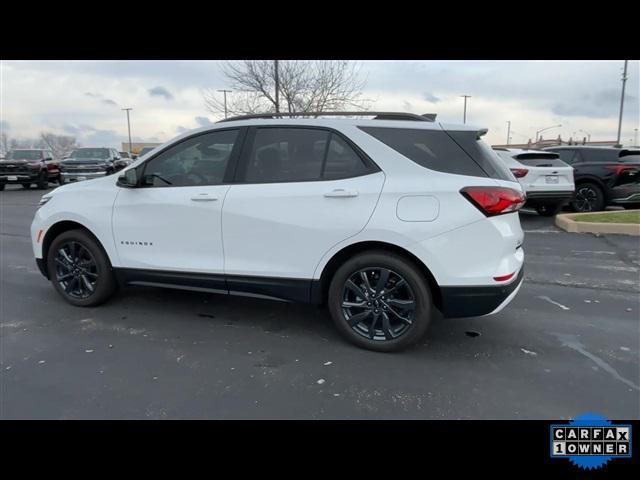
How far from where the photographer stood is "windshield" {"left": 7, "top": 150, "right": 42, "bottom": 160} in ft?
61.3

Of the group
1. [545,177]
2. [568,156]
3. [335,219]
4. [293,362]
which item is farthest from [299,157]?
[568,156]

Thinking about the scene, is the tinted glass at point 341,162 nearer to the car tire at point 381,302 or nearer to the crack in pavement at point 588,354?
the car tire at point 381,302

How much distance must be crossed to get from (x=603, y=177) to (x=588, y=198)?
1.83 ft

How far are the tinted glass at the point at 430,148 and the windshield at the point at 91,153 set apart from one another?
18.2 meters

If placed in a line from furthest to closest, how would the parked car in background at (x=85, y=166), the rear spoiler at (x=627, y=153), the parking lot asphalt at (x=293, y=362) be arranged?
the parked car in background at (x=85, y=166), the rear spoiler at (x=627, y=153), the parking lot asphalt at (x=293, y=362)

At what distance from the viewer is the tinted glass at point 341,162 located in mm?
3298

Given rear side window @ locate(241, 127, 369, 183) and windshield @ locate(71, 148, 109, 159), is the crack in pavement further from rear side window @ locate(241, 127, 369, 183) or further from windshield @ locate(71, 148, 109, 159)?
windshield @ locate(71, 148, 109, 159)

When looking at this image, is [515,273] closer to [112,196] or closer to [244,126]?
[244,126]

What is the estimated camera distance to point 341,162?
335 centimetres

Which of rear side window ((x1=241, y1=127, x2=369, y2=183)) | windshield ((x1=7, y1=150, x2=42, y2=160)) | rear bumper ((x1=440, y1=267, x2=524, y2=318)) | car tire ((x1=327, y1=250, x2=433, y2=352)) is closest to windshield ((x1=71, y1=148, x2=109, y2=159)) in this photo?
windshield ((x1=7, y1=150, x2=42, y2=160))

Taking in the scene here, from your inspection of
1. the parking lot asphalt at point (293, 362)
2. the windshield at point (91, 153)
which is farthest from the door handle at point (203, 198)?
the windshield at point (91, 153)

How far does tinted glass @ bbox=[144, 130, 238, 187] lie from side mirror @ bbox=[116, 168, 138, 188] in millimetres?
93

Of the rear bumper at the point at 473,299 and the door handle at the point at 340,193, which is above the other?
the door handle at the point at 340,193
